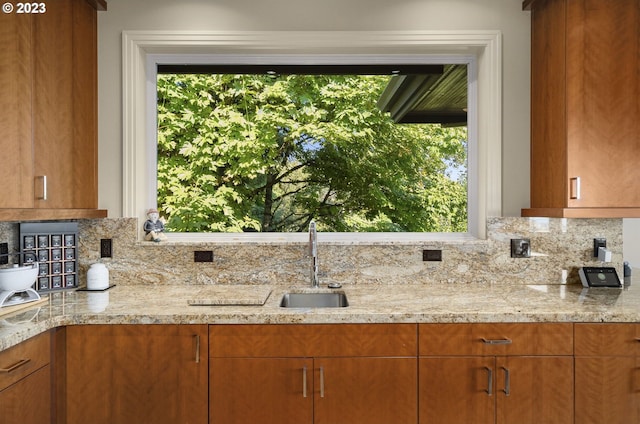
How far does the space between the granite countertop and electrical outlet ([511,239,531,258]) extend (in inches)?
10.0

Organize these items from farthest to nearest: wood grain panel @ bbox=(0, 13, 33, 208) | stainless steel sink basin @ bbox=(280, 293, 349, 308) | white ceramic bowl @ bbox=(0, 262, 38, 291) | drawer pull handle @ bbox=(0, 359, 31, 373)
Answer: stainless steel sink basin @ bbox=(280, 293, 349, 308) → white ceramic bowl @ bbox=(0, 262, 38, 291) → wood grain panel @ bbox=(0, 13, 33, 208) → drawer pull handle @ bbox=(0, 359, 31, 373)

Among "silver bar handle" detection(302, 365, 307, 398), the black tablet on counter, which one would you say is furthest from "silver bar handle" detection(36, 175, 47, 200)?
the black tablet on counter

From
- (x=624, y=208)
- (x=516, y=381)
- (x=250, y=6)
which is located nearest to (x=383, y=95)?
(x=250, y=6)

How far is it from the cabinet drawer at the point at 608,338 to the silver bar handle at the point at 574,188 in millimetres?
623

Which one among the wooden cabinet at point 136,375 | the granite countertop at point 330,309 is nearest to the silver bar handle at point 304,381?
the granite countertop at point 330,309

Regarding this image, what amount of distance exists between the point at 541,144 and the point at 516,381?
127 centimetres

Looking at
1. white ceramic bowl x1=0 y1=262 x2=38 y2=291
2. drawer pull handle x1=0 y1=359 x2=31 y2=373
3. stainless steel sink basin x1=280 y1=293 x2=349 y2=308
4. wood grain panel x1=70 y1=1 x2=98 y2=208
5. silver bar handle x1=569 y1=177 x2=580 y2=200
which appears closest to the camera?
drawer pull handle x1=0 y1=359 x2=31 y2=373

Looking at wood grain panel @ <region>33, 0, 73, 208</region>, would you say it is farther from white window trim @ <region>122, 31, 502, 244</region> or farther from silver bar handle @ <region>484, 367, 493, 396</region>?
silver bar handle @ <region>484, 367, 493, 396</region>

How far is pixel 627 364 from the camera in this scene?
71.2 inches

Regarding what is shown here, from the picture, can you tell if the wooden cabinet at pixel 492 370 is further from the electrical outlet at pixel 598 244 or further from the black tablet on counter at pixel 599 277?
the electrical outlet at pixel 598 244

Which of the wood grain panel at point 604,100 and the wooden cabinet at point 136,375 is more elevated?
the wood grain panel at point 604,100

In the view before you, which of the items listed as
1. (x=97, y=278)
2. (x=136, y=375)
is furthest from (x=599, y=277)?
(x=97, y=278)

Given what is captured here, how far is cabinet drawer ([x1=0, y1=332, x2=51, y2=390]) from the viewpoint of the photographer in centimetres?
149

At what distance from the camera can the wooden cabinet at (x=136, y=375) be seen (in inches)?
71.5
